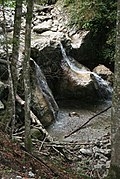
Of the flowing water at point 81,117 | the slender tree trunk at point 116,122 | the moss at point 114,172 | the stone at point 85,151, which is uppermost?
the slender tree trunk at point 116,122

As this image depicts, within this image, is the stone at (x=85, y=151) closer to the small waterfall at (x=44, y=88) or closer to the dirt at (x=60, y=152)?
the dirt at (x=60, y=152)

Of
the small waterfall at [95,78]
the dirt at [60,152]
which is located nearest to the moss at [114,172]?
the dirt at [60,152]

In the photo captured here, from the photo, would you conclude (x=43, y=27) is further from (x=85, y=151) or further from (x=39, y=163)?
(x=39, y=163)

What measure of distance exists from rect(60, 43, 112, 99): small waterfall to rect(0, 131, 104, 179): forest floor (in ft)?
18.6

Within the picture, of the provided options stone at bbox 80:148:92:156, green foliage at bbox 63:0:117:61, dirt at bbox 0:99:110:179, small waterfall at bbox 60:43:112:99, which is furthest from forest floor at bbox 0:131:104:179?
green foliage at bbox 63:0:117:61

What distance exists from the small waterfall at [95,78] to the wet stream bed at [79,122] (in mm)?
584

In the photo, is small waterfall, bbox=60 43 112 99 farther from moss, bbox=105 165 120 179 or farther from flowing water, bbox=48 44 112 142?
moss, bbox=105 165 120 179

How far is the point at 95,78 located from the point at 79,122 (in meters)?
3.29

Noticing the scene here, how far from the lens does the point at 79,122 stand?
1003 cm

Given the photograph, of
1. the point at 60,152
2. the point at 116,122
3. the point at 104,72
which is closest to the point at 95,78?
the point at 104,72

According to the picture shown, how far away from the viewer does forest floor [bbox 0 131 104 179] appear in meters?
4.76

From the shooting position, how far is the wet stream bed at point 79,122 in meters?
8.94

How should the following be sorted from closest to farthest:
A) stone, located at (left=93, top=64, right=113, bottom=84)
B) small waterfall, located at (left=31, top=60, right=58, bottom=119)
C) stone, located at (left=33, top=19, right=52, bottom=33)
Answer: small waterfall, located at (left=31, top=60, right=58, bottom=119) → stone, located at (left=93, top=64, right=113, bottom=84) → stone, located at (left=33, top=19, right=52, bottom=33)

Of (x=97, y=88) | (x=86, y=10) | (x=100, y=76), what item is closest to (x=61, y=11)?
(x=86, y=10)
